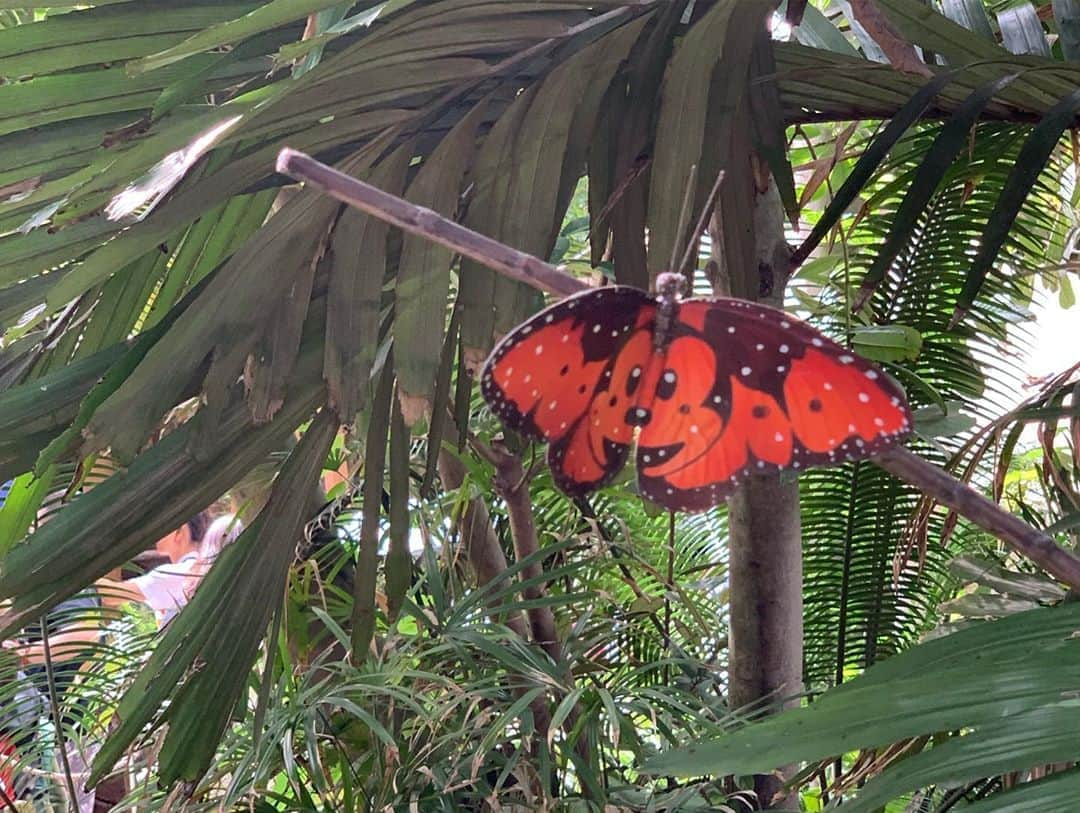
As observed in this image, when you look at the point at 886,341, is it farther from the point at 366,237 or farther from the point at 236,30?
the point at 236,30

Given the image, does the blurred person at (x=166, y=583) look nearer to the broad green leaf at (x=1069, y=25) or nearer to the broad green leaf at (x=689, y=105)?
the broad green leaf at (x=689, y=105)

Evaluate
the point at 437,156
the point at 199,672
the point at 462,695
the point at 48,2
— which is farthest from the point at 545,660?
the point at 48,2

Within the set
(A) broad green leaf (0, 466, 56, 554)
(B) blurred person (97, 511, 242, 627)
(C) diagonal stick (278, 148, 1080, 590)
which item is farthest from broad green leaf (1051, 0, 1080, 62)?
(B) blurred person (97, 511, 242, 627)

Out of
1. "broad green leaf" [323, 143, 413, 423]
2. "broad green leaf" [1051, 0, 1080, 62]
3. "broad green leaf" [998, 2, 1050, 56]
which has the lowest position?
"broad green leaf" [323, 143, 413, 423]

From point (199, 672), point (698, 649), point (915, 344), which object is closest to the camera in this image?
point (199, 672)

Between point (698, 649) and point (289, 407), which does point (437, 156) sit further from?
point (698, 649)

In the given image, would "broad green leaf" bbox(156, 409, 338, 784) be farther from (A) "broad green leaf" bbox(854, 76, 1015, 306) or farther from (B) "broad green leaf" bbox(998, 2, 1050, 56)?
(B) "broad green leaf" bbox(998, 2, 1050, 56)
